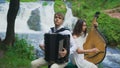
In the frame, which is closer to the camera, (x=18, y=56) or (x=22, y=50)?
(x=18, y=56)

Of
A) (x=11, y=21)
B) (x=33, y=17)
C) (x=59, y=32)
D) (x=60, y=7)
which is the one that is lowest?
(x=33, y=17)

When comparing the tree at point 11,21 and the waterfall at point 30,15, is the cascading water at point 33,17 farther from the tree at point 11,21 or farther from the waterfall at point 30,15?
the tree at point 11,21

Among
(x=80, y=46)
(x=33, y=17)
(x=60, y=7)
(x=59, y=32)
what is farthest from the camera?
(x=33, y=17)

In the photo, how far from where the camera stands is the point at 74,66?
519 centimetres

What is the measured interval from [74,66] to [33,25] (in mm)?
10737

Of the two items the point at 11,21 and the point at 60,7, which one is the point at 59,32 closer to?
the point at 11,21

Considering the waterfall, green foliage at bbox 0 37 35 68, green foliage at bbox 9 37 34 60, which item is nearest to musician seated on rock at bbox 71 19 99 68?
green foliage at bbox 0 37 35 68

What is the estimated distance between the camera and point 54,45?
15.9 feet

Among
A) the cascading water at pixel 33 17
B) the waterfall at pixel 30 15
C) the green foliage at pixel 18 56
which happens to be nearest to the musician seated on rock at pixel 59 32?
the green foliage at pixel 18 56

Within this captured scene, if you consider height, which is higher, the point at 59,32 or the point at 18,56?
the point at 59,32

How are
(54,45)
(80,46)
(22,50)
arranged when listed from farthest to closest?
(22,50) → (80,46) → (54,45)

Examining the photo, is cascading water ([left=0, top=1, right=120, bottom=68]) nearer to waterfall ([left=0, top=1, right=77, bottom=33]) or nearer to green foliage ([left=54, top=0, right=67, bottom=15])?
waterfall ([left=0, top=1, right=77, bottom=33])

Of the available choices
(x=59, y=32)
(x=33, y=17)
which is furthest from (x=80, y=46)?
(x=33, y=17)

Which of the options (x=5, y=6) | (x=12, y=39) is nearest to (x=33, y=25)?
(x=5, y=6)
